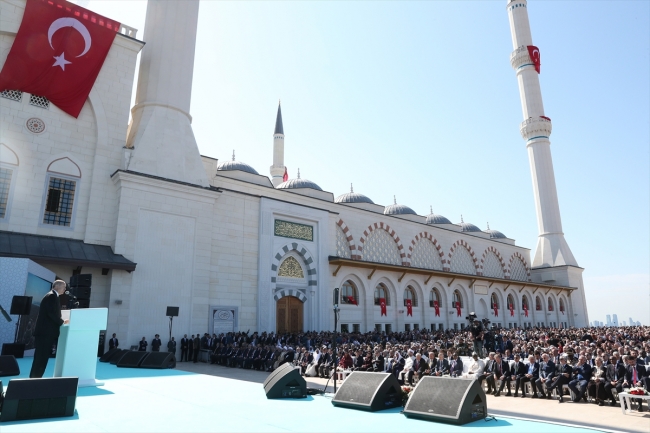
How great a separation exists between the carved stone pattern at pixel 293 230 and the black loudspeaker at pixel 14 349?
10.3m

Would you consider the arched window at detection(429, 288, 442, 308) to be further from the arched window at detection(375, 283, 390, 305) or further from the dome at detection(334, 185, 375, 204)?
the dome at detection(334, 185, 375, 204)

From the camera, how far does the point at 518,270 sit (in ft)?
119

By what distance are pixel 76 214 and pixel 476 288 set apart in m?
25.3

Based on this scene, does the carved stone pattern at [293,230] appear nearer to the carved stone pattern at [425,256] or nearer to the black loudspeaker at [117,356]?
the black loudspeaker at [117,356]

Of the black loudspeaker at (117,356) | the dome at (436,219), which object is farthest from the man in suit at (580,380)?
the dome at (436,219)

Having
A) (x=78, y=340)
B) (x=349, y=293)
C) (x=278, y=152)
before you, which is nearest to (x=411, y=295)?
(x=349, y=293)

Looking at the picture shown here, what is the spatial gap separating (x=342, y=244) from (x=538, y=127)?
22.6 meters

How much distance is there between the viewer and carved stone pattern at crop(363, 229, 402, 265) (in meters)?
24.7

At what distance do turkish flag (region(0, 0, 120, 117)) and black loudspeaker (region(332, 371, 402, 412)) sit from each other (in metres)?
13.4

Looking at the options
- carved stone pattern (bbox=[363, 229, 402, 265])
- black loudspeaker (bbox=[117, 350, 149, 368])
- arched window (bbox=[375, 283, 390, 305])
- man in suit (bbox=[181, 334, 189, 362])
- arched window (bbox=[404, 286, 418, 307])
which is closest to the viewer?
black loudspeaker (bbox=[117, 350, 149, 368])

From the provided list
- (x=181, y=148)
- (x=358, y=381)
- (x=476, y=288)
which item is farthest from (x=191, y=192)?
(x=476, y=288)

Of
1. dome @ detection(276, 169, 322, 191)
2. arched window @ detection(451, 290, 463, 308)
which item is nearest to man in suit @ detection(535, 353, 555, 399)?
dome @ detection(276, 169, 322, 191)

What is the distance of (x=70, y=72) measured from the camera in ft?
46.6

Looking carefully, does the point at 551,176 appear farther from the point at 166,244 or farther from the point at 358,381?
the point at 358,381
